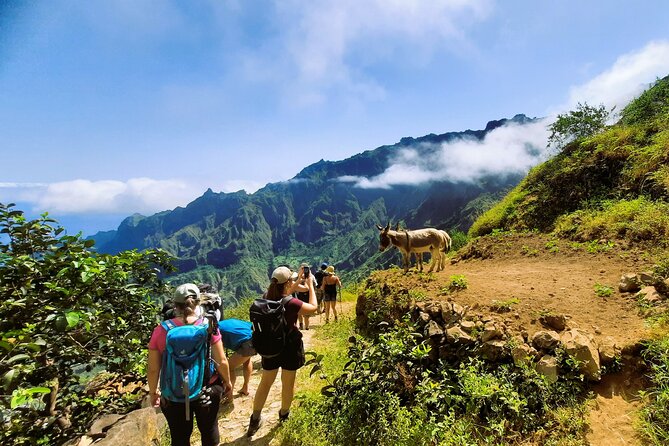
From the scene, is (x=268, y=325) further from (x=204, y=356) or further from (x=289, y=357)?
(x=204, y=356)

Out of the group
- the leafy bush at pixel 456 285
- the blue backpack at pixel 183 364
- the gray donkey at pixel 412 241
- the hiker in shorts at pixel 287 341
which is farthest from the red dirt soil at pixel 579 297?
the blue backpack at pixel 183 364

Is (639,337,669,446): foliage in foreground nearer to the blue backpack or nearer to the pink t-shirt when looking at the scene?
the blue backpack

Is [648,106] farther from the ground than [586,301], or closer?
farther from the ground

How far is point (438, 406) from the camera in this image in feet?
15.4

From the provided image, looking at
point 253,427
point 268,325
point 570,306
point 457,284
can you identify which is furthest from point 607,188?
point 253,427

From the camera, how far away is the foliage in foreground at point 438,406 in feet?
14.0

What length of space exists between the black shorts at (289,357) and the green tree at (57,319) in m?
2.05

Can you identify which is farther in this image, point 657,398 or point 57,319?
point 657,398

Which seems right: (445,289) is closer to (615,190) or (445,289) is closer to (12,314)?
(12,314)

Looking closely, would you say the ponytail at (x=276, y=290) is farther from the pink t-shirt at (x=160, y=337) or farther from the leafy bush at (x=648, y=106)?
the leafy bush at (x=648, y=106)

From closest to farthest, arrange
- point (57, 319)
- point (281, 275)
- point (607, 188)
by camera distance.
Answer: point (57, 319)
point (281, 275)
point (607, 188)

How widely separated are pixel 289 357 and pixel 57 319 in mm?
3017

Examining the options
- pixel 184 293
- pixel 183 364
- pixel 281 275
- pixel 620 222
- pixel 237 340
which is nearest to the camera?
pixel 183 364

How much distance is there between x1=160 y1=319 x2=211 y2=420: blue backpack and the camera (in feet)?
12.3
